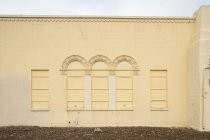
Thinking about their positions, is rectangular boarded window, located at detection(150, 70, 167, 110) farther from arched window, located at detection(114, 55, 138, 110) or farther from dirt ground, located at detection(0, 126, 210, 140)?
dirt ground, located at detection(0, 126, 210, 140)

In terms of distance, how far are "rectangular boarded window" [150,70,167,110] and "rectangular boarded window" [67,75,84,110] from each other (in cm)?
368

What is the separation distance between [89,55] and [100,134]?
17.1ft

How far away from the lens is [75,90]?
21.9m

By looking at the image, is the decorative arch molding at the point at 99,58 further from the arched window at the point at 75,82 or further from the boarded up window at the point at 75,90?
the boarded up window at the point at 75,90

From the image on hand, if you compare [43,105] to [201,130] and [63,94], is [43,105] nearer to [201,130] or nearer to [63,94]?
[63,94]

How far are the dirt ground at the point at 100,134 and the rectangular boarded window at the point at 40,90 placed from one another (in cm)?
164

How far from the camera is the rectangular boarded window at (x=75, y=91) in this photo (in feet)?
71.6

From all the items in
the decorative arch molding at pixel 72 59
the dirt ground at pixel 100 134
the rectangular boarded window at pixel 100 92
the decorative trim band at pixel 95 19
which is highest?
the decorative trim band at pixel 95 19

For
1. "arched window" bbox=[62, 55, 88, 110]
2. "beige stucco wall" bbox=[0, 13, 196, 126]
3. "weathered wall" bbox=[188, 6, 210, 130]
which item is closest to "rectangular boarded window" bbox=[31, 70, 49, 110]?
"beige stucco wall" bbox=[0, 13, 196, 126]

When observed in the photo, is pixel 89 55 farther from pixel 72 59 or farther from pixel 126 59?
pixel 126 59

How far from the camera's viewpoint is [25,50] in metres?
21.8

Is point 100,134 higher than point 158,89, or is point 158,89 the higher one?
point 158,89

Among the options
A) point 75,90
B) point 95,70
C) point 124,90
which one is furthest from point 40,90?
point 124,90

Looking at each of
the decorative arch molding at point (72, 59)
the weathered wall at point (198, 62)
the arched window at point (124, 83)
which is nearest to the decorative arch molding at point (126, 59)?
the arched window at point (124, 83)
